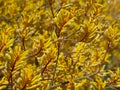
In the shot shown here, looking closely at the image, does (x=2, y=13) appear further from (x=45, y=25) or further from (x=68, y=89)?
(x=68, y=89)

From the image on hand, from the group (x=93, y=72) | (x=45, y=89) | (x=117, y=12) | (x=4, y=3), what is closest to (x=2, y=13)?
(x=4, y=3)

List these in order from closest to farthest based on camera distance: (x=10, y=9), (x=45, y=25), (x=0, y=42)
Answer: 1. (x=0, y=42)
2. (x=10, y=9)
3. (x=45, y=25)

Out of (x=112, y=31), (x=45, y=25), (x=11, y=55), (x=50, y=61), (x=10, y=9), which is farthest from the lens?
(x=45, y=25)

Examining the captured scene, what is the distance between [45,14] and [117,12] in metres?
3.13

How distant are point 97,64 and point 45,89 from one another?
0.47 metres

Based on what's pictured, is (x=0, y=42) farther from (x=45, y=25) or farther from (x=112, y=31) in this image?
(x=45, y=25)

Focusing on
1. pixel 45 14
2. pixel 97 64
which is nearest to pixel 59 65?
pixel 97 64

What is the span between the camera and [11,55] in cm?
150

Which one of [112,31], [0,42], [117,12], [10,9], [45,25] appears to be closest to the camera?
[0,42]

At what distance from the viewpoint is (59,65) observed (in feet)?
6.61

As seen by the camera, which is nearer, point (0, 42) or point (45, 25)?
point (0, 42)

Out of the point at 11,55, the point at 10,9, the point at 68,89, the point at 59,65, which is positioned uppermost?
the point at 10,9

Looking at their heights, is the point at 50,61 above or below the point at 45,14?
below

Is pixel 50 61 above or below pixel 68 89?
above
